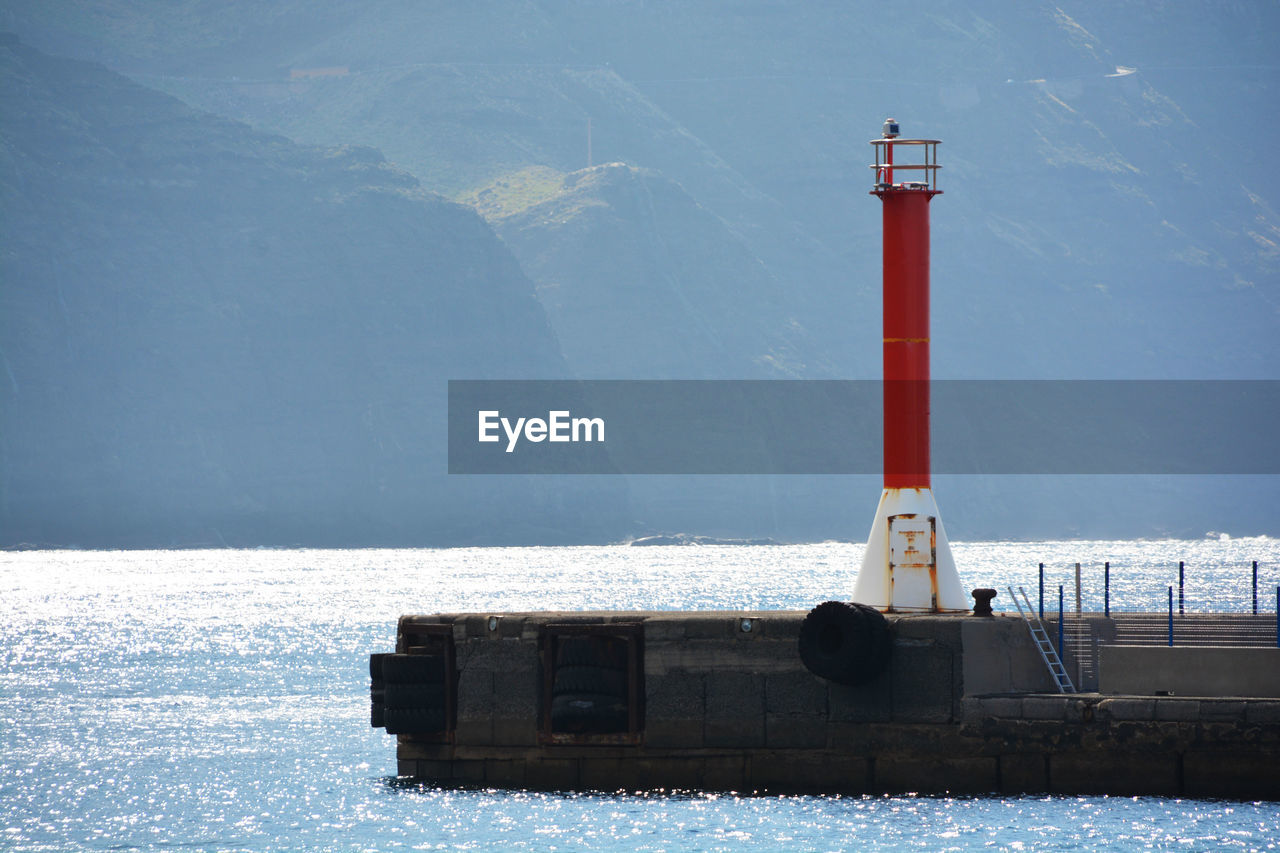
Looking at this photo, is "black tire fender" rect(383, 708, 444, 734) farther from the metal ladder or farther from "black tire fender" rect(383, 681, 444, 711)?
the metal ladder

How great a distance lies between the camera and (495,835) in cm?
2567

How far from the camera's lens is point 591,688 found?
83.1 ft

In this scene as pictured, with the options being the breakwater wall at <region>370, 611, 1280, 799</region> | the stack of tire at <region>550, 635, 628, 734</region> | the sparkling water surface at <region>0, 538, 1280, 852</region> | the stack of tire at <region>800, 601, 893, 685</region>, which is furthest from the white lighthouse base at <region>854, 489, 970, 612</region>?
the stack of tire at <region>550, 635, 628, 734</region>

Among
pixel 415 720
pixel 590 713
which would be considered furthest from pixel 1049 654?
pixel 415 720

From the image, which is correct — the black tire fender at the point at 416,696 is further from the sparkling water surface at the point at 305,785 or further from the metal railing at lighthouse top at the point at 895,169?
the metal railing at lighthouse top at the point at 895,169

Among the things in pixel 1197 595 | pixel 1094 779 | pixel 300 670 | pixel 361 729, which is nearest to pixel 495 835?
pixel 1094 779

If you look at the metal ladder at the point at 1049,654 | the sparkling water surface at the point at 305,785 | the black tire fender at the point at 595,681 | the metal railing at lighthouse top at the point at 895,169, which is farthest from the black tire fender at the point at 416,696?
the metal railing at lighthouse top at the point at 895,169

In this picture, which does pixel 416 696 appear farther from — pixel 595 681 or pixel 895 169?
pixel 895 169

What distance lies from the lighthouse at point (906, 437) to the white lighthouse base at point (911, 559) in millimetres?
13

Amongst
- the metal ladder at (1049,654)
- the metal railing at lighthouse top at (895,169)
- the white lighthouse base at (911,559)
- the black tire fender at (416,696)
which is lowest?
the black tire fender at (416,696)

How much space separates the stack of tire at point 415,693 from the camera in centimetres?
2623

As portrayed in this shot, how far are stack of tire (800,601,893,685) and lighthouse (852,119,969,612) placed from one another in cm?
182

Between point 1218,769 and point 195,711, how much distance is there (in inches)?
1136

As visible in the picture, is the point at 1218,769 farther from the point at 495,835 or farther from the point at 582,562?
the point at 582,562
